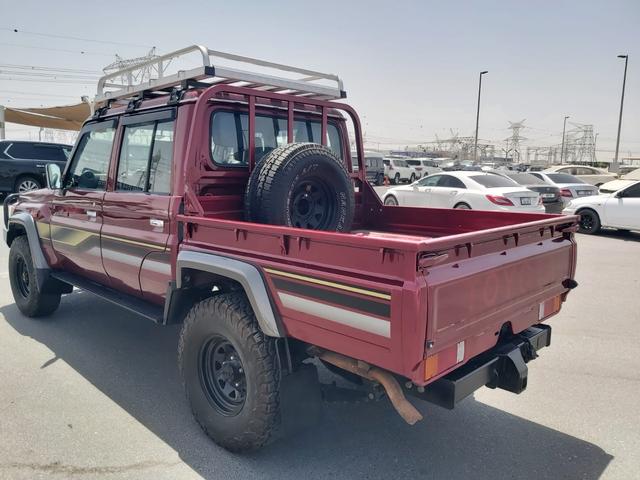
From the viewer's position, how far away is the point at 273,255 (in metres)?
2.70

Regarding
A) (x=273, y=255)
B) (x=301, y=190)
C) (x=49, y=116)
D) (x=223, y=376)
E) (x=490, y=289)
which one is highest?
(x=49, y=116)

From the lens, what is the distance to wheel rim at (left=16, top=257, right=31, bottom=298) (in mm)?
5438

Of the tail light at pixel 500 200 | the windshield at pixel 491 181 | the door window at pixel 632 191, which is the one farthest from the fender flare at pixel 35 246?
the door window at pixel 632 191

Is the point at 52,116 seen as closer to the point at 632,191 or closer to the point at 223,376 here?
the point at 632,191

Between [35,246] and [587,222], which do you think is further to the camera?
[587,222]

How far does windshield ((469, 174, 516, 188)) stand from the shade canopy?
1485 cm

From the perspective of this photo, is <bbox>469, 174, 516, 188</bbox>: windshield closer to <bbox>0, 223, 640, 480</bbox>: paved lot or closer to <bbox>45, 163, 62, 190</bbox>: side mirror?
<bbox>0, 223, 640, 480</bbox>: paved lot

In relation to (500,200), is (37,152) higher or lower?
higher

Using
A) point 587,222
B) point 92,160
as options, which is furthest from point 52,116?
point 587,222

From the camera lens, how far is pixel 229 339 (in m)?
2.90

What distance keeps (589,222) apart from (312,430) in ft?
36.1

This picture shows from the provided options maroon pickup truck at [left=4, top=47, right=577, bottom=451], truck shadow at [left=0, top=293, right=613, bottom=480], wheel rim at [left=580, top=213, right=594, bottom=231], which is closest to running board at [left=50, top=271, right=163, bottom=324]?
maroon pickup truck at [left=4, top=47, right=577, bottom=451]

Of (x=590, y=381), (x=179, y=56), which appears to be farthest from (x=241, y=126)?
(x=590, y=381)

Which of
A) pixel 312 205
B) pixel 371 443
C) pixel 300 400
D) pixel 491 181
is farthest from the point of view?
pixel 491 181
